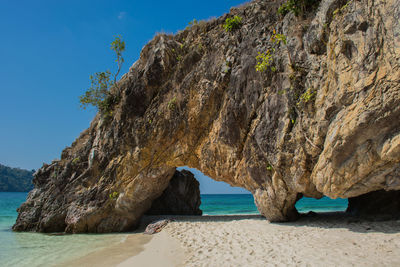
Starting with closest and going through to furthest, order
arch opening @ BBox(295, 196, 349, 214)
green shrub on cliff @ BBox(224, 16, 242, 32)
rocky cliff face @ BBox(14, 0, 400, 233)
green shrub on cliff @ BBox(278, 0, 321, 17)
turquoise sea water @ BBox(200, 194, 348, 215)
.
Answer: rocky cliff face @ BBox(14, 0, 400, 233)
green shrub on cliff @ BBox(278, 0, 321, 17)
green shrub on cliff @ BBox(224, 16, 242, 32)
arch opening @ BBox(295, 196, 349, 214)
turquoise sea water @ BBox(200, 194, 348, 215)

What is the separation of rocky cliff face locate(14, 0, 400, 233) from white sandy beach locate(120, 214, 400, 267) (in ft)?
4.12

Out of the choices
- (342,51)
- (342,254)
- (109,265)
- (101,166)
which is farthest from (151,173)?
(342,51)

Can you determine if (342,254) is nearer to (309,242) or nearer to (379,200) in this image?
(309,242)

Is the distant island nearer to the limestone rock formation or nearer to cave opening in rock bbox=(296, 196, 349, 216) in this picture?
the limestone rock formation

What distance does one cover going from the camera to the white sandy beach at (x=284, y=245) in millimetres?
5547

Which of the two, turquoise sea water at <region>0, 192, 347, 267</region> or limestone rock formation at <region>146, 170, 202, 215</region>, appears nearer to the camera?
turquoise sea water at <region>0, 192, 347, 267</region>

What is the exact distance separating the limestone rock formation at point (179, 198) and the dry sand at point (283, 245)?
7.06 m

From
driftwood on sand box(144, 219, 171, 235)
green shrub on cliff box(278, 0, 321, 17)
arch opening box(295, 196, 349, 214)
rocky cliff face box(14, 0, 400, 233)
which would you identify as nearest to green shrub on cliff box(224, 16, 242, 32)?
rocky cliff face box(14, 0, 400, 233)

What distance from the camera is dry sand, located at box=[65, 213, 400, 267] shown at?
219 inches

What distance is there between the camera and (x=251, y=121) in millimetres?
9469

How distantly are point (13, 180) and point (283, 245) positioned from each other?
132 meters

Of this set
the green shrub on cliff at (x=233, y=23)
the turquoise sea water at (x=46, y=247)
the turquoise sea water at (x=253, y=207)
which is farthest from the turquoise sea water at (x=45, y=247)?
the turquoise sea water at (x=253, y=207)

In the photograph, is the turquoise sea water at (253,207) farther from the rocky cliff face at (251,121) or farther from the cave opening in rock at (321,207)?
the rocky cliff face at (251,121)

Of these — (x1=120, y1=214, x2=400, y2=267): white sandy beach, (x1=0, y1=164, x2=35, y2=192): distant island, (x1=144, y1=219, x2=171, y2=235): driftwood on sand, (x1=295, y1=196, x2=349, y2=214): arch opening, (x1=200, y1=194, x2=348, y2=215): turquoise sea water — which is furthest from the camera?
(x1=0, y1=164, x2=35, y2=192): distant island
